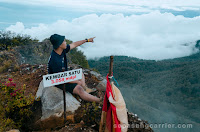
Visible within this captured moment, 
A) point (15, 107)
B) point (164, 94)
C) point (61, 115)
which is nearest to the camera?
point (61, 115)

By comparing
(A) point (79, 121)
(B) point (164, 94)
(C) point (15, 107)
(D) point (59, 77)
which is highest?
(D) point (59, 77)

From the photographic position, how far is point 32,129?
454cm

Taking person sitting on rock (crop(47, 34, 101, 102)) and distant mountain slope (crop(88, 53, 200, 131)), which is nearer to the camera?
person sitting on rock (crop(47, 34, 101, 102))

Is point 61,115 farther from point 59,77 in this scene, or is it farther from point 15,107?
point 15,107

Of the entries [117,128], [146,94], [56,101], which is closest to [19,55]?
[56,101]

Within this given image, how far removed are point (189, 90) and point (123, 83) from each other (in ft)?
65.6

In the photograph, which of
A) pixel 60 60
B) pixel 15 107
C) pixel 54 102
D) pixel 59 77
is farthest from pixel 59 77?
pixel 15 107

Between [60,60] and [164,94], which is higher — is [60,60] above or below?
above

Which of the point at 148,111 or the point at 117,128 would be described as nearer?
the point at 117,128

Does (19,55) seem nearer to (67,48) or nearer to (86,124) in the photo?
(67,48)

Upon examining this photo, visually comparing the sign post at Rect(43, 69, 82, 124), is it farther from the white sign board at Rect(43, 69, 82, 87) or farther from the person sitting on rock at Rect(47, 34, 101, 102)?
the person sitting on rock at Rect(47, 34, 101, 102)

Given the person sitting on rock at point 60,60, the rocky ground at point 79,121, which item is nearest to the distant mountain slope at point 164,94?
the rocky ground at point 79,121

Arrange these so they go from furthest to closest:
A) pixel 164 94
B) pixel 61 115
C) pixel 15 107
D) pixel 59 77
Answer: pixel 164 94
pixel 15 107
pixel 61 115
pixel 59 77

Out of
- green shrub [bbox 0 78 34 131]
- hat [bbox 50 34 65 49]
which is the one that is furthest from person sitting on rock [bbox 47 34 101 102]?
green shrub [bbox 0 78 34 131]
